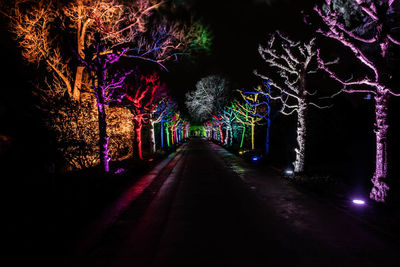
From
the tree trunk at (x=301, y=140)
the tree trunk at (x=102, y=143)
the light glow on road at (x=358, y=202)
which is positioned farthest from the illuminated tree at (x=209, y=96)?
the light glow on road at (x=358, y=202)

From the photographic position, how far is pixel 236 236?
5.39 m

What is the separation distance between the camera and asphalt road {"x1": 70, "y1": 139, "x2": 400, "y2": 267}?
14.3 feet

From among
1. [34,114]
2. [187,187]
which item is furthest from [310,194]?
[34,114]

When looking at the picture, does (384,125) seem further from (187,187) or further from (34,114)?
(34,114)

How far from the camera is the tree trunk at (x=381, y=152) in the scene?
738 cm

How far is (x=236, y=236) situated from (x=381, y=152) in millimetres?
5210

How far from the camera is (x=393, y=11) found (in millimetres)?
9000

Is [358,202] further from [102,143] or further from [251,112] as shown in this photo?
[251,112]

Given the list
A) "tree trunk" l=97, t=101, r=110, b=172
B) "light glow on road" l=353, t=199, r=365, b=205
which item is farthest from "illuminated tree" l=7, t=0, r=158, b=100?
"light glow on road" l=353, t=199, r=365, b=205

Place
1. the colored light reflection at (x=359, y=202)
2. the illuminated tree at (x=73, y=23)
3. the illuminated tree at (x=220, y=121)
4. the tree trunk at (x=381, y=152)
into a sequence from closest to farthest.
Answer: the tree trunk at (x=381, y=152)
the colored light reflection at (x=359, y=202)
the illuminated tree at (x=73, y=23)
the illuminated tree at (x=220, y=121)

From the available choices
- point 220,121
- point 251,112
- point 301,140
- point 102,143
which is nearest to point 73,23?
point 102,143

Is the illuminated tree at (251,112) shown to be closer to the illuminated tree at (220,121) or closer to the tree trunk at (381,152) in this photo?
the illuminated tree at (220,121)

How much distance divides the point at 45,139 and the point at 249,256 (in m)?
11.5

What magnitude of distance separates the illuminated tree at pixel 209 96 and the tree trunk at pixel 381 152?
29.9 meters
